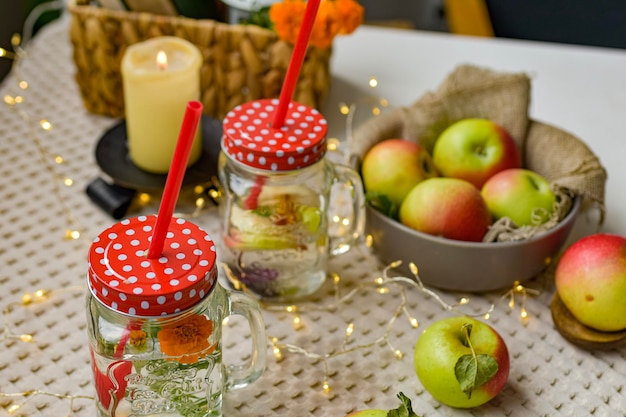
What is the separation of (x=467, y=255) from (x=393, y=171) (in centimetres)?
12

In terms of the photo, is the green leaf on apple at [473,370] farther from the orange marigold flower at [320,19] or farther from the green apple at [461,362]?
the orange marigold flower at [320,19]

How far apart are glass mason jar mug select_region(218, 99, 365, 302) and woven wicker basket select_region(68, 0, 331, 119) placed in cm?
20

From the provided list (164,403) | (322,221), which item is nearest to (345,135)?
(322,221)

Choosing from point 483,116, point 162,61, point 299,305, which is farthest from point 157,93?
point 483,116

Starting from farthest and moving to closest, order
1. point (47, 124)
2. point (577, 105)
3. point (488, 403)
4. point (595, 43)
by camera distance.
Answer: point (595, 43)
point (577, 105)
point (47, 124)
point (488, 403)

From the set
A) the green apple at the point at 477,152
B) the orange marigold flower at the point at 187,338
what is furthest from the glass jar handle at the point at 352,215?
the orange marigold flower at the point at 187,338

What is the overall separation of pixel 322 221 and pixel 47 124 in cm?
37

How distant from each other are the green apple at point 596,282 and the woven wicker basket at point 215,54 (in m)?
0.38

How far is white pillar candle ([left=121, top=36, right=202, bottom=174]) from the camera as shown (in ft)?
2.85

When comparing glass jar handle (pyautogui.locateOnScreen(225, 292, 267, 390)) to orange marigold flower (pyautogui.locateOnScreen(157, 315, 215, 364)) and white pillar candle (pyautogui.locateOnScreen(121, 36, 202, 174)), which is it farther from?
white pillar candle (pyautogui.locateOnScreen(121, 36, 202, 174))

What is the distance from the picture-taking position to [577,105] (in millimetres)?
1104

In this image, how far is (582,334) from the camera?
76 centimetres

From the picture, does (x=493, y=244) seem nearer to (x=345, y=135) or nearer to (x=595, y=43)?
(x=345, y=135)

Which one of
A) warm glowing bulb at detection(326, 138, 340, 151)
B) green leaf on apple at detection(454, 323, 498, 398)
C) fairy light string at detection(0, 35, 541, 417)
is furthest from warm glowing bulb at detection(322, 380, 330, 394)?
warm glowing bulb at detection(326, 138, 340, 151)
